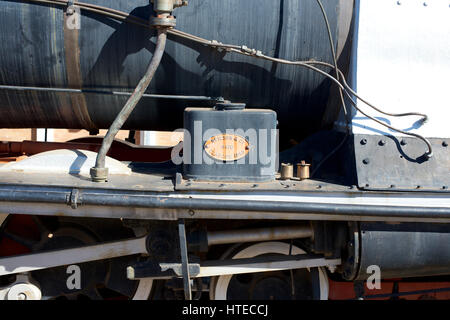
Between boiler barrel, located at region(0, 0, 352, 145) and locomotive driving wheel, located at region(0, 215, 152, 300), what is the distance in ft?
2.11

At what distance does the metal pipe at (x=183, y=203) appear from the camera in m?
2.36

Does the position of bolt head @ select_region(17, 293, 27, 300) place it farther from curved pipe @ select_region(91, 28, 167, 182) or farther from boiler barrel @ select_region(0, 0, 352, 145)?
boiler barrel @ select_region(0, 0, 352, 145)

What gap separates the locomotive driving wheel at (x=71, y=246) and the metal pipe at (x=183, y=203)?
0.50m

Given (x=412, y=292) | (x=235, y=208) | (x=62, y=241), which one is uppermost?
(x=235, y=208)

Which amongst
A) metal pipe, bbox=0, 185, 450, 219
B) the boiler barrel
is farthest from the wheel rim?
the boiler barrel

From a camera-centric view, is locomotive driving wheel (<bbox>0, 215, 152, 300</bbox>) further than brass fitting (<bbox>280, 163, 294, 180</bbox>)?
Yes

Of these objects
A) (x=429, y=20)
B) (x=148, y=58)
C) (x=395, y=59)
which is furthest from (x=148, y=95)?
(x=429, y=20)

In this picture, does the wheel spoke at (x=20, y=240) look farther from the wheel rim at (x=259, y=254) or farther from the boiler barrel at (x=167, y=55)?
the wheel rim at (x=259, y=254)

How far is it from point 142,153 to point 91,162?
72 centimetres

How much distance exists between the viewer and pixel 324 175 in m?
2.74

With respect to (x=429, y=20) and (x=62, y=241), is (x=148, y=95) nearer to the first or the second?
(x=62, y=241)

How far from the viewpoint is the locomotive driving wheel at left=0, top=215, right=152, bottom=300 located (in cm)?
285

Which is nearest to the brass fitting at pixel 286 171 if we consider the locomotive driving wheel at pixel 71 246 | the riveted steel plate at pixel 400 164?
the riveted steel plate at pixel 400 164

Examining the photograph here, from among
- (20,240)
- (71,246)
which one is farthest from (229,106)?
(20,240)
